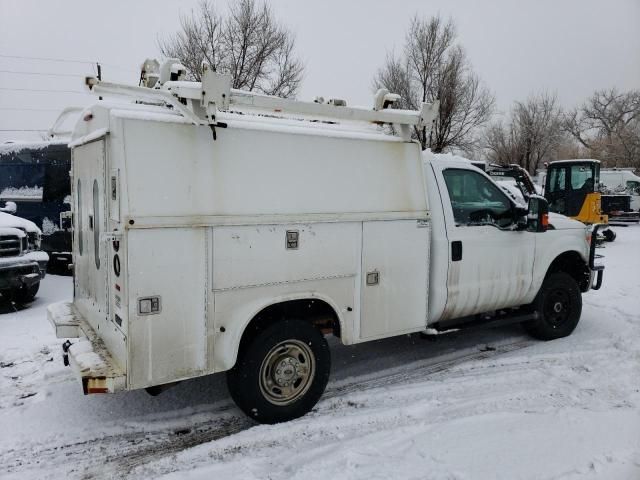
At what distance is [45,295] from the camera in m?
9.14

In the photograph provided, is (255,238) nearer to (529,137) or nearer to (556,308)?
(556,308)

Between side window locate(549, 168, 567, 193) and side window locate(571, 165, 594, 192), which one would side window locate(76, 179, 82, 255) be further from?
side window locate(549, 168, 567, 193)

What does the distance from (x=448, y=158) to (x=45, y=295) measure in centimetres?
724

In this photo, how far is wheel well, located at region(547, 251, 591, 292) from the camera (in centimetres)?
662

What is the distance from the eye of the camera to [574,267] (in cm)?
683

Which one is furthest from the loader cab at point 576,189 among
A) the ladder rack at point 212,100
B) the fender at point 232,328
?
the fender at point 232,328

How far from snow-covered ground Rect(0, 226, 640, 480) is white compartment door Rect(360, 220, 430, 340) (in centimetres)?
65

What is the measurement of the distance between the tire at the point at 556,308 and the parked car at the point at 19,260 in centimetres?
698

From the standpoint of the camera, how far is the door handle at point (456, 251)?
520 centimetres

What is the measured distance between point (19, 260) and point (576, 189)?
16.4 metres

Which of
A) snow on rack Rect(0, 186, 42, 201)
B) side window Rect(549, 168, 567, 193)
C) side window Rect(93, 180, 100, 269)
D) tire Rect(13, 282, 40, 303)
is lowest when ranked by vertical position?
tire Rect(13, 282, 40, 303)

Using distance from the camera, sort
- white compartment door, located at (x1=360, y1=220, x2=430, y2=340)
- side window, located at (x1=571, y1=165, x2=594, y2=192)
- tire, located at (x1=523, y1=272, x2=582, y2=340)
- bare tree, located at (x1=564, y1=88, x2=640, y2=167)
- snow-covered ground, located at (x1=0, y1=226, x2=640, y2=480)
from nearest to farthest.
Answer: snow-covered ground, located at (x1=0, y1=226, x2=640, y2=480)
white compartment door, located at (x1=360, y1=220, x2=430, y2=340)
tire, located at (x1=523, y1=272, x2=582, y2=340)
side window, located at (x1=571, y1=165, x2=594, y2=192)
bare tree, located at (x1=564, y1=88, x2=640, y2=167)

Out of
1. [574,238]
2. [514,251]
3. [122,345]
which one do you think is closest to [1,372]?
[122,345]

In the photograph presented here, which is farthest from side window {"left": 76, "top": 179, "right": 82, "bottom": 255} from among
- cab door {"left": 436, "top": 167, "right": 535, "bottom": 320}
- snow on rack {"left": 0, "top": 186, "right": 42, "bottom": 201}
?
snow on rack {"left": 0, "top": 186, "right": 42, "bottom": 201}
